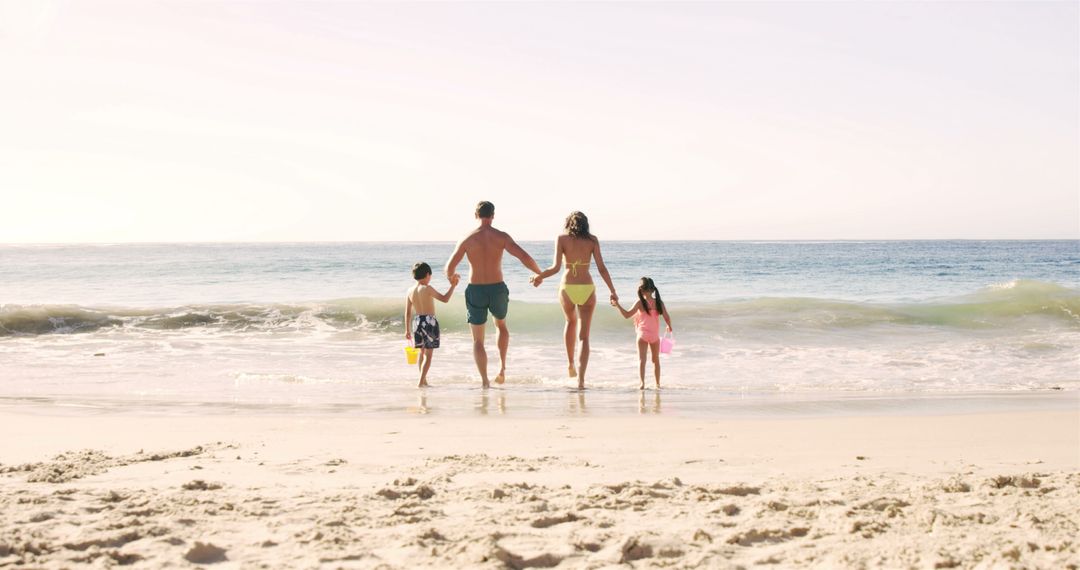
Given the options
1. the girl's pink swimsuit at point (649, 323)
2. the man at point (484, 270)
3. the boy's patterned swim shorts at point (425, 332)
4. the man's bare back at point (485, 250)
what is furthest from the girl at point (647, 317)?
the boy's patterned swim shorts at point (425, 332)

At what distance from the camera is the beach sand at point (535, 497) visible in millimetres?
3109

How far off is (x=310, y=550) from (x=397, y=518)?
1.50 ft

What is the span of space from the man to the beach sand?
2805mm

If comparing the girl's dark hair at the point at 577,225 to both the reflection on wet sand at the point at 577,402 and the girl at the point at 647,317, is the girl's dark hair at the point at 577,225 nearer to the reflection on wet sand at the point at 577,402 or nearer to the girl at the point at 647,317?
the girl at the point at 647,317

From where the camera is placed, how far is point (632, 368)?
10547 millimetres

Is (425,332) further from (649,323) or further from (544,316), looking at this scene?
(544,316)

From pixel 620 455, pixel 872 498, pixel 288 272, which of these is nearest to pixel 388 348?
pixel 620 455

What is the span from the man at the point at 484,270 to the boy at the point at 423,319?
0.93ft

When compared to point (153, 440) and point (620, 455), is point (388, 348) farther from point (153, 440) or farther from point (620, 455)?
point (620, 455)

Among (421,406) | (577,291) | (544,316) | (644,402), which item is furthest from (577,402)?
(544,316)

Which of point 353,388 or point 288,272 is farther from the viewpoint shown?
point 288,272

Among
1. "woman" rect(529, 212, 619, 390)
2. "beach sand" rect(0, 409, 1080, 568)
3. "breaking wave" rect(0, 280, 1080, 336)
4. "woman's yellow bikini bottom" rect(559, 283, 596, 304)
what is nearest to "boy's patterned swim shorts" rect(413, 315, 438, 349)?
"woman" rect(529, 212, 619, 390)

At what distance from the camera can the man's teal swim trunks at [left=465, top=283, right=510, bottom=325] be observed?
8.73m

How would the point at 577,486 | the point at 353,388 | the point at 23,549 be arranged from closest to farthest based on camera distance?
1. the point at 23,549
2. the point at 577,486
3. the point at 353,388
